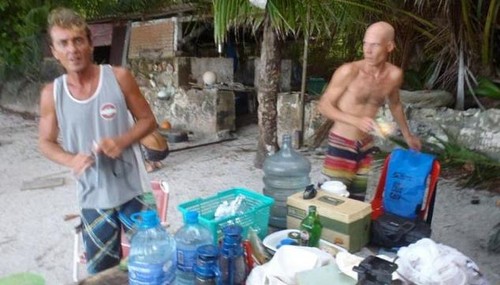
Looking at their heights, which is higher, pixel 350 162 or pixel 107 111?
pixel 107 111

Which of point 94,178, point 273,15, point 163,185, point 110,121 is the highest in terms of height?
point 273,15

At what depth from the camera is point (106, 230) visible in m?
2.23

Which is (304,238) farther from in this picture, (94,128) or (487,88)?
(487,88)

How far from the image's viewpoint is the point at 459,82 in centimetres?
572

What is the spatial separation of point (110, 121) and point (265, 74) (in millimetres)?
3389

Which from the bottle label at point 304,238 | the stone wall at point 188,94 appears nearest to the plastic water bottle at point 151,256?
the bottle label at point 304,238

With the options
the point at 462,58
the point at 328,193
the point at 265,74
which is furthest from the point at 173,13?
the point at 328,193

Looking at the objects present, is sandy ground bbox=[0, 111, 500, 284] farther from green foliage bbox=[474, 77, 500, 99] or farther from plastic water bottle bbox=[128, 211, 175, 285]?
plastic water bottle bbox=[128, 211, 175, 285]

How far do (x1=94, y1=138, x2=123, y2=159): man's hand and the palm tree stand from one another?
2.40 m

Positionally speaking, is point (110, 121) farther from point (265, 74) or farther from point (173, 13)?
point (173, 13)

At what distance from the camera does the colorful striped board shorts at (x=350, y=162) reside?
10.6 feet

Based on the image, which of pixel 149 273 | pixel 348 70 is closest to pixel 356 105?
pixel 348 70

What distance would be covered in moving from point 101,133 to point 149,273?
2.42 feet

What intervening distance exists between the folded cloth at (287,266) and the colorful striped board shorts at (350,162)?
163cm
